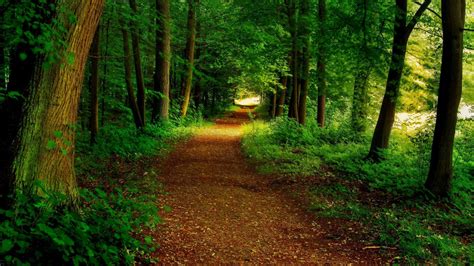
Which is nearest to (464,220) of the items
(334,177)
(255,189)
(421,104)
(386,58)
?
(334,177)

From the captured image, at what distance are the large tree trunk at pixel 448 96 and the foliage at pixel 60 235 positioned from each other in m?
6.33

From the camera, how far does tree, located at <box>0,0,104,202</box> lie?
377 cm

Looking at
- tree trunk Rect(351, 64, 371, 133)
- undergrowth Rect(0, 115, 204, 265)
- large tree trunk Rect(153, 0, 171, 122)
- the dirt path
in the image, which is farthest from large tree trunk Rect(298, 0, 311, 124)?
undergrowth Rect(0, 115, 204, 265)

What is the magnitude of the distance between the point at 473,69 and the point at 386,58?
10.5 m

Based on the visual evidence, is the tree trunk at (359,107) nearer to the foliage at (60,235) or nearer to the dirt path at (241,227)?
the dirt path at (241,227)

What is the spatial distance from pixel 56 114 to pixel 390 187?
742 centimetres

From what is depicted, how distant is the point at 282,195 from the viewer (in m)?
8.18

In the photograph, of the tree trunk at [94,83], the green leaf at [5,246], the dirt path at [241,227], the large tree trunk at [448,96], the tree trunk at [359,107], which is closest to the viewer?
the green leaf at [5,246]

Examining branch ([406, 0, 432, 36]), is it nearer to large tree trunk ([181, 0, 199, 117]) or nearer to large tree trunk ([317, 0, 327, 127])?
large tree trunk ([317, 0, 327, 127])

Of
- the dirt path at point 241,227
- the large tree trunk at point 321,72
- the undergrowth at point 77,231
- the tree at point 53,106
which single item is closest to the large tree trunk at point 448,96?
the dirt path at point 241,227

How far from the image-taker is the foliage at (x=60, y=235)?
3203mm

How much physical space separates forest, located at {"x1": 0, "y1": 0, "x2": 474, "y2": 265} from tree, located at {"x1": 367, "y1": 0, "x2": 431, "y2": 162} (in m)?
0.04

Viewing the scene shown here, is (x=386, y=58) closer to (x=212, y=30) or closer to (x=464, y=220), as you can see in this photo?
(x=464, y=220)

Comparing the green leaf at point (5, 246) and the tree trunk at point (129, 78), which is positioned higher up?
the tree trunk at point (129, 78)
